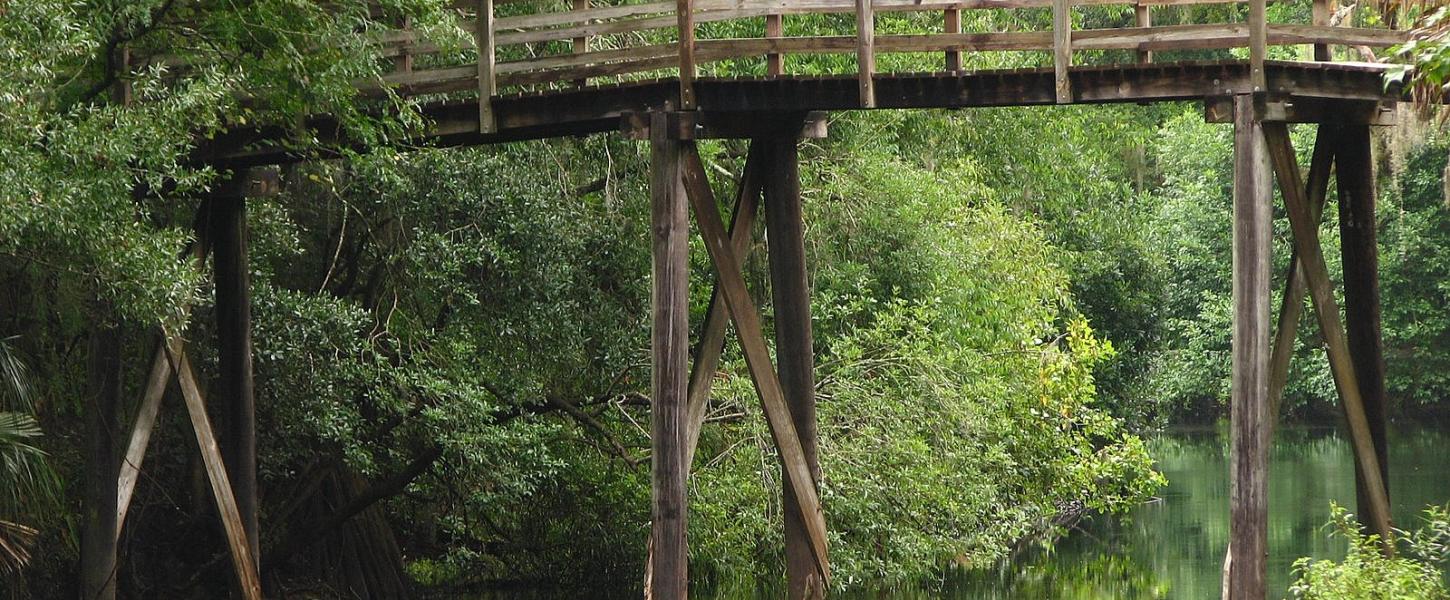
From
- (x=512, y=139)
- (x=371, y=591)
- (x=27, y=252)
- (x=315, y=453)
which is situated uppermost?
(x=512, y=139)

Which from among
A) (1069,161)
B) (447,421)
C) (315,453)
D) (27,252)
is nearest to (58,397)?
(315,453)

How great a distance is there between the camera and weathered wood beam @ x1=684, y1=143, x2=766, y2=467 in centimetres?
1249

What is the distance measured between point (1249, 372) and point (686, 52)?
3977 millimetres

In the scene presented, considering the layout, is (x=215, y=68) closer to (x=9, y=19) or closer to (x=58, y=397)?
(x=9, y=19)

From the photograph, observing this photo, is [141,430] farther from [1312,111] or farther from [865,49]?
[1312,111]

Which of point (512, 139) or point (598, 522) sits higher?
point (512, 139)

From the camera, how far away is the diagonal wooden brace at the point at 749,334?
12.4 m

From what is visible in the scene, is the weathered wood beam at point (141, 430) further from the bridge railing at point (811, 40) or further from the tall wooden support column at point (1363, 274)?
the tall wooden support column at point (1363, 274)

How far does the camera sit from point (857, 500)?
16.0 metres

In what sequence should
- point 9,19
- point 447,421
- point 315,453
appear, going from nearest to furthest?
1. point 9,19
2. point 447,421
3. point 315,453

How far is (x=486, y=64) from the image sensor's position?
41.5 ft

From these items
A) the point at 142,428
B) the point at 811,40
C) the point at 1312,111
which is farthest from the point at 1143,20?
the point at 142,428

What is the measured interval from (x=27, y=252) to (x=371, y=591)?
21.8 ft

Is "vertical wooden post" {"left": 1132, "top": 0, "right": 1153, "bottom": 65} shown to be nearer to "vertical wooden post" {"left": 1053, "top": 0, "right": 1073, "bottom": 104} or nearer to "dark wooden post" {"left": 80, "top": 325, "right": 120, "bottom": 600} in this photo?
"vertical wooden post" {"left": 1053, "top": 0, "right": 1073, "bottom": 104}
